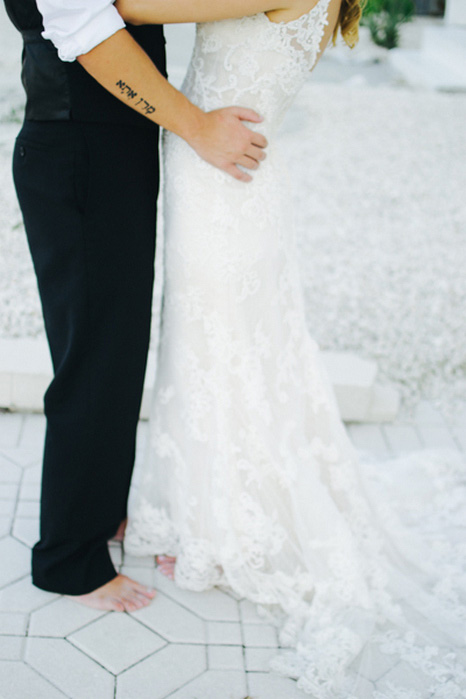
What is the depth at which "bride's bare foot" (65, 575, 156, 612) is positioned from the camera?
1.88 metres

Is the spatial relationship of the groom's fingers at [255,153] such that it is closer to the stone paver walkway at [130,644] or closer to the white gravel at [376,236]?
the stone paver walkway at [130,644]

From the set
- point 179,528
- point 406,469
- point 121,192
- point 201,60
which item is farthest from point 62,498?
point 406,469

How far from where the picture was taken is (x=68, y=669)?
170cm

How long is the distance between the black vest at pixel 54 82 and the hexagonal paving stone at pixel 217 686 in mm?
1313

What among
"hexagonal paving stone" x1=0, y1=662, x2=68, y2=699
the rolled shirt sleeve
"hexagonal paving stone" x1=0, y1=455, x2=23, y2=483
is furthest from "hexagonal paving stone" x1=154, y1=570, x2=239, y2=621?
the rolled shirt sleeve

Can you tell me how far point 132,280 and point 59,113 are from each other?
398 mm

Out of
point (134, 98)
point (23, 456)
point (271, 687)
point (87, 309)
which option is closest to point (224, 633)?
point (271, 687)

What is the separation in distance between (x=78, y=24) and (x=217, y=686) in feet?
4.88

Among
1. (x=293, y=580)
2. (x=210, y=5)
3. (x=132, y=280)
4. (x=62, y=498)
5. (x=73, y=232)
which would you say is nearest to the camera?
(x=210, y=5)

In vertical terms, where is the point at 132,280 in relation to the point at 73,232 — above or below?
below

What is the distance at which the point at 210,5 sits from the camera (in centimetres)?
142

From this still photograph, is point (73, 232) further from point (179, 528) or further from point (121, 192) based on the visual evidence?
point (179, 528)

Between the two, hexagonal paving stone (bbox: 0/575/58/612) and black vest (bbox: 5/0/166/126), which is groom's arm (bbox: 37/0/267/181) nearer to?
black vest (bbox: 5/0/166/126)

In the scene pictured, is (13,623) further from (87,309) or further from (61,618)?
(87,309)
